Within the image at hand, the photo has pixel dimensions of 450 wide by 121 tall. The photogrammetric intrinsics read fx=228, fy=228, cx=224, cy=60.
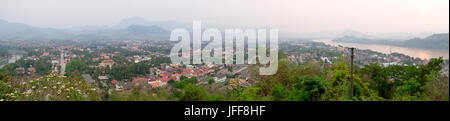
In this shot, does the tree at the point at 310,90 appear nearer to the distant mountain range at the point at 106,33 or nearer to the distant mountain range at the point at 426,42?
the distant mountain range at the point at 426,42

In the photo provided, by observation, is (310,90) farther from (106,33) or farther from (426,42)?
(106,33)

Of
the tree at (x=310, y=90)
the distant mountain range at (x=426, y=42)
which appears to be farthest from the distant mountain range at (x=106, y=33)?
the tree at (x=310, y=90)

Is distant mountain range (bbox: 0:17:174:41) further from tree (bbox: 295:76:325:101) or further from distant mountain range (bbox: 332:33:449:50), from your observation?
tree (bbox: 295:76:325:101)

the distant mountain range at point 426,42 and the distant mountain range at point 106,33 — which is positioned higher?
the distant mountain range at point 106,33

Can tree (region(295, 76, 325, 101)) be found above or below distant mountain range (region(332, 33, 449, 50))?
below

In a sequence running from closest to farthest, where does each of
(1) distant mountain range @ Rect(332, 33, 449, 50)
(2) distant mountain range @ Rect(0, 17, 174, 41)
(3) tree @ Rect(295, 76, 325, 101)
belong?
Answer: (3) tree @ Rect(295, 76, 325, 101), (1) distant mountain range @ Rect(332, 33, 449, 50), (2) distant mountain range @ Rect(0, 17, 174, 41)

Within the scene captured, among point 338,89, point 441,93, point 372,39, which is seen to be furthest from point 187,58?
point 441,93

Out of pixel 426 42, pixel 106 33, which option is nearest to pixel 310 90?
pixel 426 42

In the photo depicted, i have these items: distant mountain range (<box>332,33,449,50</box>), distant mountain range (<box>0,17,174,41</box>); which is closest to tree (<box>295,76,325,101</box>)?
distant mountain range (<box>332,33,449,50</box>)

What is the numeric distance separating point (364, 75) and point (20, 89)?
7.39m

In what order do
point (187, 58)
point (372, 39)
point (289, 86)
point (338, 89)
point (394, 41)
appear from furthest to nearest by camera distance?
point (187, 58) < point (372, 39) < point (394, 41) < point (289, 86) < point (338, 89)

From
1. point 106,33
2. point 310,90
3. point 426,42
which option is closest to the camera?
point 310,90
